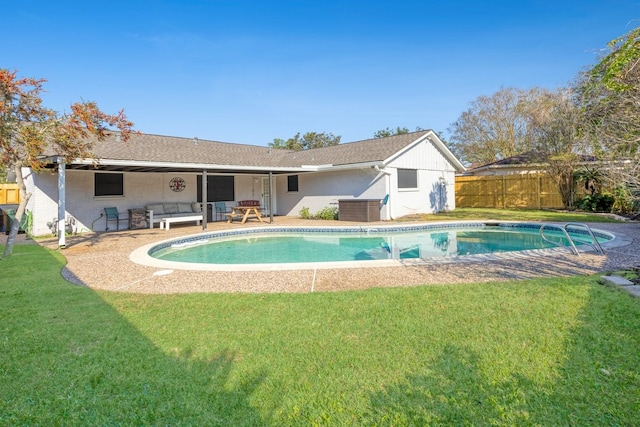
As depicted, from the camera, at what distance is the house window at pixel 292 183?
19.5 meters

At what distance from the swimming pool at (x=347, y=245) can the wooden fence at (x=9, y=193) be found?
13.5 metres

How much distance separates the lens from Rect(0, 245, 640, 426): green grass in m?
2.23

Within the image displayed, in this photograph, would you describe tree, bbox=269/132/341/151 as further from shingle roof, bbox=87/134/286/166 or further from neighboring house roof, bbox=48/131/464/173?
shingle roof, bbox=87/134/286/166

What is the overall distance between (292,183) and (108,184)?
9.04 m

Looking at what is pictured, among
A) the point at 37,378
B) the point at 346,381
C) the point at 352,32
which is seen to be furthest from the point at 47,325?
the point at 352,32

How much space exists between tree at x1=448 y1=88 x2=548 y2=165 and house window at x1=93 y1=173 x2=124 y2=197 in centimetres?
2707

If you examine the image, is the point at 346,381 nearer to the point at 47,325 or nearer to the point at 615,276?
the point at 47,325

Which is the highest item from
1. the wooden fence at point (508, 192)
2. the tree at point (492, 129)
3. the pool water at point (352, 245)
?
the tree at point (492, 129)

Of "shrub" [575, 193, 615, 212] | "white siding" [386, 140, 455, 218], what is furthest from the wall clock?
"shrub" [575, 193, 615, 212]

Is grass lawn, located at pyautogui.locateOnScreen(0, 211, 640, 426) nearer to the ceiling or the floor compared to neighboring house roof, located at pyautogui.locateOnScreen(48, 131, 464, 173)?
nearer to the floor

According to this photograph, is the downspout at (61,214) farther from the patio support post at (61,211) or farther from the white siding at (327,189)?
the white siding at (327,189)

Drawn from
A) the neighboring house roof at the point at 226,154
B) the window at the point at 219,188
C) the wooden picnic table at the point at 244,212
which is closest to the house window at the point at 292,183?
the neighboring house roof at the point at 226,154

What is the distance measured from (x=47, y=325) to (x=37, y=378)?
1.30 metres

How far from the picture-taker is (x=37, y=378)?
2.68 m
